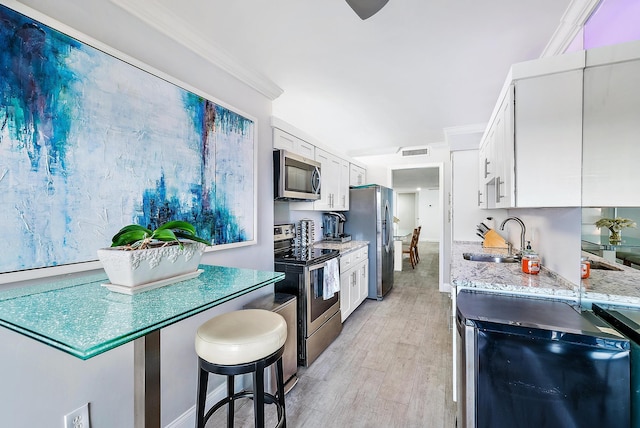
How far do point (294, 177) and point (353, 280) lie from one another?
64.0 inches

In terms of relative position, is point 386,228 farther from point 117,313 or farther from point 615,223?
point 117,313

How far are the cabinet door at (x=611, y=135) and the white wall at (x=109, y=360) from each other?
2092 mm

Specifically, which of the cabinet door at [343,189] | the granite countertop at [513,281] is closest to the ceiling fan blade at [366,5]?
the granite countertop at [513,281]

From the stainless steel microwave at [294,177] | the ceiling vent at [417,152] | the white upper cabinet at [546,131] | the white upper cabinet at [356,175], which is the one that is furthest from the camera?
the ceiling vent at [417,152]

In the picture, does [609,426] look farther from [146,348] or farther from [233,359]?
[146,348]

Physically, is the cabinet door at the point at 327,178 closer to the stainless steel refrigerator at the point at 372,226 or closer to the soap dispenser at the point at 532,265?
the stainless steel refrigerator at the point at 372,226

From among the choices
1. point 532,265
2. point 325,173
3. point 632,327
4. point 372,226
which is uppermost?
point 325,173

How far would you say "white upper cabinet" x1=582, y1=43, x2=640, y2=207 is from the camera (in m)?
1.20

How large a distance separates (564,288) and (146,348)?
1.93 metres

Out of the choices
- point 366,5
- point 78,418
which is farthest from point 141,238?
point 366,5

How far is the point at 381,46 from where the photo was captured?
1822 millimetres

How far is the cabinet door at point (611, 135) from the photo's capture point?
120 cm

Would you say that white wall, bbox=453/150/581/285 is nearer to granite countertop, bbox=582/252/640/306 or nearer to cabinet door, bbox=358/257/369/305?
granite countertop, bbox=582/252/640/306

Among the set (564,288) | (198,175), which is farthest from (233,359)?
(564,288)
